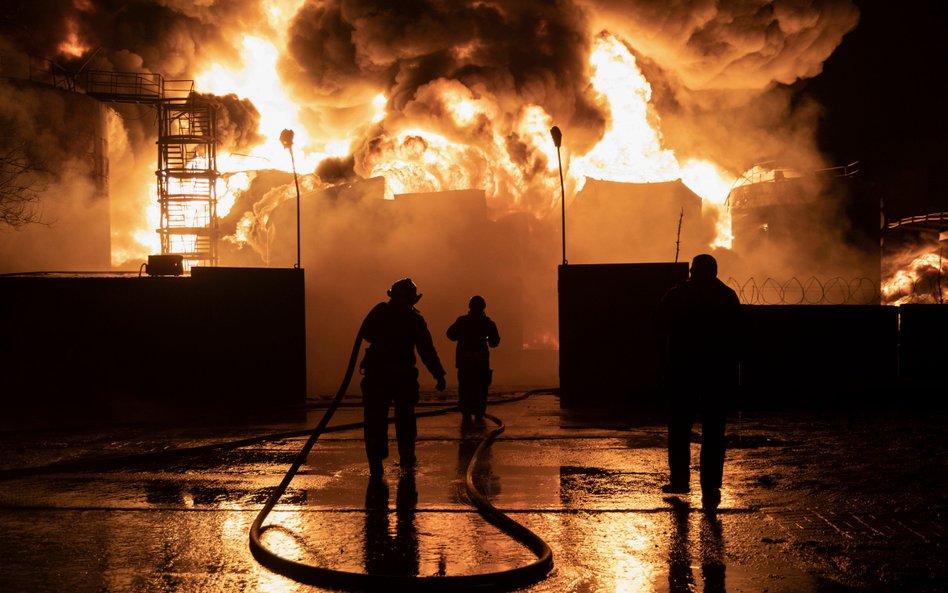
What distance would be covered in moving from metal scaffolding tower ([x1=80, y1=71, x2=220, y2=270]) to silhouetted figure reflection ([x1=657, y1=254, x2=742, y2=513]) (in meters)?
31.2

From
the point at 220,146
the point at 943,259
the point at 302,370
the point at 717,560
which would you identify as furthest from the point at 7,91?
the point at 943,259

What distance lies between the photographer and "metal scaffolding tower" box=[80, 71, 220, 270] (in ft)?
118

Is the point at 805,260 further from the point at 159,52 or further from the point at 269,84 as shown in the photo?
the point at 159,52

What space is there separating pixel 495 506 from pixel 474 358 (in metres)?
5.81

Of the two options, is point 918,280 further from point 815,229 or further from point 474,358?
point 474,358

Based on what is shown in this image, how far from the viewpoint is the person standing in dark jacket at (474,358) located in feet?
41.2

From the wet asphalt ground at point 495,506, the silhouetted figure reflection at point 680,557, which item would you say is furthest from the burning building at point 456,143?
the silhouetted figure reflection at point 680,557

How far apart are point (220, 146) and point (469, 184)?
13.1 m

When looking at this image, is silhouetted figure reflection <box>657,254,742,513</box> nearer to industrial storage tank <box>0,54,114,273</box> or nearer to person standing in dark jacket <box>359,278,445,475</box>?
person standing in dark jacket <box>359,278,445,475</box>

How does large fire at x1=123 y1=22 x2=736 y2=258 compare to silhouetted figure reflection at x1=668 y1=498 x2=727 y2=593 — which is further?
large fire at x1=123 y1=22 x2=736 y2=258

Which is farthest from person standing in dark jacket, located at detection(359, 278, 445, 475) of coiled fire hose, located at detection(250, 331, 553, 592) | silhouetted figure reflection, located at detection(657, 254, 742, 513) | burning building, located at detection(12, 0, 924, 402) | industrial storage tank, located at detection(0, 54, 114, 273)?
industrial storage tank, located at detection(0, 54, 114, 273)

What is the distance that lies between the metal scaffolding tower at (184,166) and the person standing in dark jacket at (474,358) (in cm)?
2529

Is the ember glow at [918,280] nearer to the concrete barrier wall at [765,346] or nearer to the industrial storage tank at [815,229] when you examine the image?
the industrial storage tank at [815,229]

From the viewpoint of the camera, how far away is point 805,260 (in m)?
38.9
